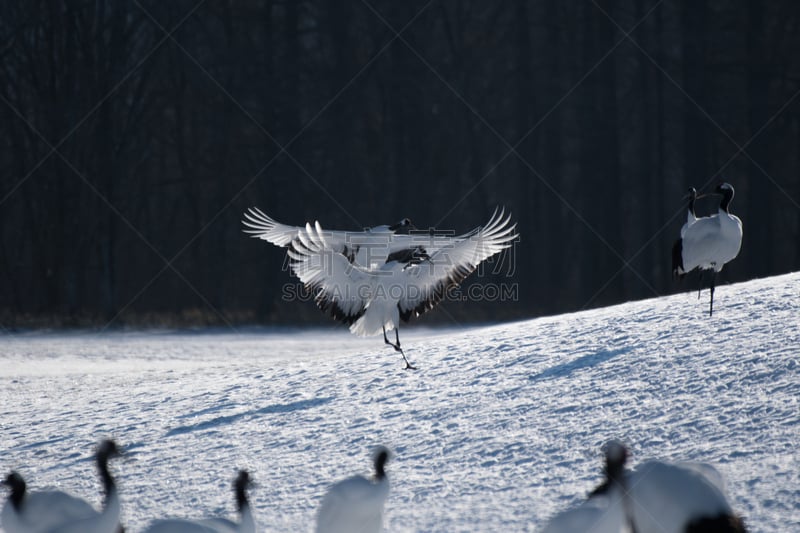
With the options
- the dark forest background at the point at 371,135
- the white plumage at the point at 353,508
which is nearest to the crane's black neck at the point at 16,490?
the white plumage at the point at 353,508

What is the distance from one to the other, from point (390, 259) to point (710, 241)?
122 inches

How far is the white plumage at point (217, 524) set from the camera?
16.3 feet

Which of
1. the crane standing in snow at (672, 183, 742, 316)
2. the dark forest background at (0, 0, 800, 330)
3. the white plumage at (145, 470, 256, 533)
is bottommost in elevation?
the white plumage at (145, 470, 256, 533)

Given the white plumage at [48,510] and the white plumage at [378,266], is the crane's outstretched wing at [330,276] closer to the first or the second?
the white plumage at [378,266]

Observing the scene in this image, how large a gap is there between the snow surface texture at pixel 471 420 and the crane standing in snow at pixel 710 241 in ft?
1.78

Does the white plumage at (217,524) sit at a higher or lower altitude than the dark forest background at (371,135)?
lower

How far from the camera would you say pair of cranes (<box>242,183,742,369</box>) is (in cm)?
843

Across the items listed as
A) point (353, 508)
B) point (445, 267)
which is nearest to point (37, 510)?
point (353, 508)

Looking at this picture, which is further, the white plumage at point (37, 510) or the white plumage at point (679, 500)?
the white plumage at point (37, 510)

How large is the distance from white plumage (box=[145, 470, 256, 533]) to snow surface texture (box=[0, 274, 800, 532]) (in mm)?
752

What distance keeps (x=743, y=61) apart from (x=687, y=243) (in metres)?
21.8

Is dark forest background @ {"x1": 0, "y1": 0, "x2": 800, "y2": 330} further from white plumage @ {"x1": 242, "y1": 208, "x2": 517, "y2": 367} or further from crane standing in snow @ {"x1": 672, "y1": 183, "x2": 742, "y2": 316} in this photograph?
white plumage @ {"x1": 242, "y1": 208, "x2": 517, "y2": 367}

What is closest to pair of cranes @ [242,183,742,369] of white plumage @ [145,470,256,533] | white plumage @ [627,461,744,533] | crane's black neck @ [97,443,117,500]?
crane's black neck @ [97,443,117,500]

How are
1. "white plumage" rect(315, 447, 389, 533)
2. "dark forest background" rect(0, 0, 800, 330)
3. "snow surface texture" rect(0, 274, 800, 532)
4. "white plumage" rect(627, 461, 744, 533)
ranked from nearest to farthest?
1. "white plumage" rect(627, 461, 744, 533)
2. "white plumage" rect(315, 447, 389, 533)
3. "snow surface texture" rect(0, 274, 800, 532)
4. "dark forest background" rect(0, 0, 800, 330)
